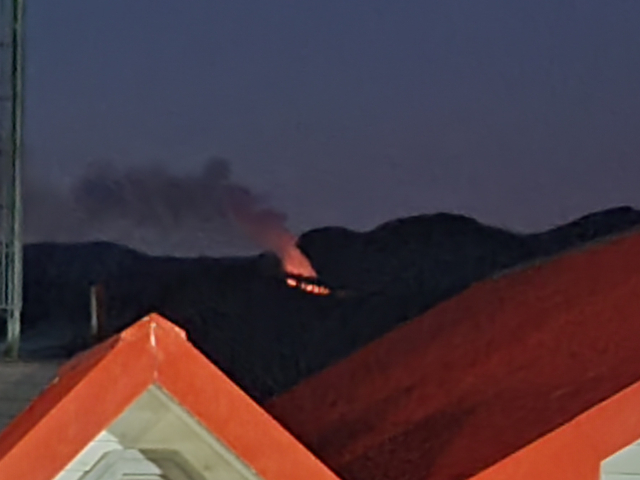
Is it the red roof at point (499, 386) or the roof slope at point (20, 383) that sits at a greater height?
the red roof at point (499, 386)

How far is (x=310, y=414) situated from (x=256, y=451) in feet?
→ 4.14

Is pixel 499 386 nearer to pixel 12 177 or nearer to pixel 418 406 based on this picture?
pixel 418 406

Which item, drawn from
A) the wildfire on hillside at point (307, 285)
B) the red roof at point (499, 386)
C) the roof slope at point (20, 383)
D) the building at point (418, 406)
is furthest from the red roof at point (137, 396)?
the wildfire on hillside at point (307, 285)

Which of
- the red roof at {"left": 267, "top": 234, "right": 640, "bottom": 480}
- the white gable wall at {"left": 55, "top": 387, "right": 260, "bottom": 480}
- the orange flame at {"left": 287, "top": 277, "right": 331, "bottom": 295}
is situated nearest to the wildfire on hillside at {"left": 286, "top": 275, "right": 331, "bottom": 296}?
the orange flame at {"left": 287, "top": 277, "right": 331, "bottom": 295}

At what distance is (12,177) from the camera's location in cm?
293

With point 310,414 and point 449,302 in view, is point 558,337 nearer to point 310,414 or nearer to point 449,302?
point 310,414

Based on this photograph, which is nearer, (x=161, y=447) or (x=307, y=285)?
(x=161, y=447)

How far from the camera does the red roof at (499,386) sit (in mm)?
1312

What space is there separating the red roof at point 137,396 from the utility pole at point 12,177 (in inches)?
70.9

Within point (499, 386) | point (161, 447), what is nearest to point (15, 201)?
point (499, 386)

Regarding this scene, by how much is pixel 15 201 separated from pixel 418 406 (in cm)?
136

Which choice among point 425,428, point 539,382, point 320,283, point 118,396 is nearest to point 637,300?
point 539,382

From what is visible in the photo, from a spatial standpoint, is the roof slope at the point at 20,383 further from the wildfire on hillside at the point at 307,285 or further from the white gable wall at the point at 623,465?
the wildfire on hillside at the point at 307,285

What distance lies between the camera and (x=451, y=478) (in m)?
1.43
